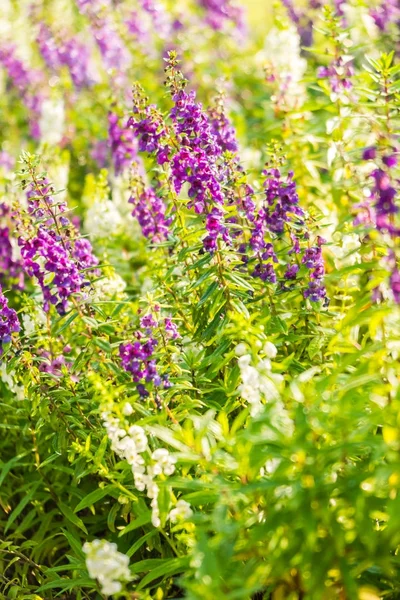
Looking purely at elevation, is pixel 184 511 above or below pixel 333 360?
above

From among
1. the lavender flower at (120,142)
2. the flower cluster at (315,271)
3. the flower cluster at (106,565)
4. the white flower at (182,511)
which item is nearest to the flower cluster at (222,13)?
the lavender flower at (120,142)

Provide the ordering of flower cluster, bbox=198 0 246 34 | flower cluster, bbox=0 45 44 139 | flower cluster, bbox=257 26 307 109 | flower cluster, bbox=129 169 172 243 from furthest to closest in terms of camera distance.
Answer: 1. flower cluster, bbox=198 0 246 34
2. flower cluster, bbox=0 45 44 139
3. flower cluster, bbox=257 26 307 109
4. flower cluster, bbox=129 169 172 243

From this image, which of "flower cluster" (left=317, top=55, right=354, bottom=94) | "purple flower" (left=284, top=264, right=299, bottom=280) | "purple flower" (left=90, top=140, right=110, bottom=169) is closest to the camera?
"purple flower" (left=284, top=264, right=299, bottom=280)

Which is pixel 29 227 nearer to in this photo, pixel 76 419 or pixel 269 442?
pixel 76 419

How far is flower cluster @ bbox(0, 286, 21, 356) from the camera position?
4102 millimetres

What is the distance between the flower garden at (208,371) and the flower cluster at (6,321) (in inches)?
0.4

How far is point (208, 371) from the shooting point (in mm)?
4355

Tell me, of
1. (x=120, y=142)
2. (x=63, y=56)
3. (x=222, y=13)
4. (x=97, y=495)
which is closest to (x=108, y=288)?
(x=97, y=495)

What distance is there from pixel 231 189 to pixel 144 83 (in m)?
5.67

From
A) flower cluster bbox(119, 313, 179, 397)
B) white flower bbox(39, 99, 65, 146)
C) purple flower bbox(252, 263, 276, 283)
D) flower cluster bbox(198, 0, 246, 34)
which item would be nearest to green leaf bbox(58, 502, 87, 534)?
flower cluster bbox(119, 313, 179, 397)

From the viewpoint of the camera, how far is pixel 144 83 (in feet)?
31.6

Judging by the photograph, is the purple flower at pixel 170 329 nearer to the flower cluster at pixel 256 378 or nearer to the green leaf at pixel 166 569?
the flower cluster at pixel 256 378

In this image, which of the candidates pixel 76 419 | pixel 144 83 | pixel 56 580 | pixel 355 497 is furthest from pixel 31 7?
pixel 355 497

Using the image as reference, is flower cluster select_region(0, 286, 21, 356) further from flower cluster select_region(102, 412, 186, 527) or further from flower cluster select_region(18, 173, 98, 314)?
flower cluster select_region(102, 412, 186, 527)
